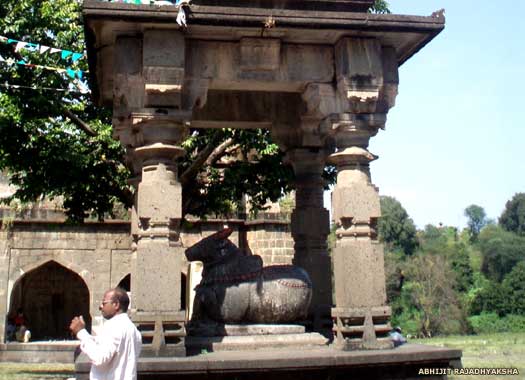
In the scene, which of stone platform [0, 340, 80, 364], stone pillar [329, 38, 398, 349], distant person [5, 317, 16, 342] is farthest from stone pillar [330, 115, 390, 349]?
distant person [5, 317, 16, 342]

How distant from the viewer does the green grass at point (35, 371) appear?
14.5 m

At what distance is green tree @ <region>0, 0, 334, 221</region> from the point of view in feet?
37.9

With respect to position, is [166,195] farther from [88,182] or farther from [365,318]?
[88,182]

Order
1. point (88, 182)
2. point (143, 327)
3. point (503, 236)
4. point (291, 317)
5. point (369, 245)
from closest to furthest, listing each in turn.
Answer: point (143, 327), point (369, 245), point (291, 317), point (88, 182), point (503, 236)

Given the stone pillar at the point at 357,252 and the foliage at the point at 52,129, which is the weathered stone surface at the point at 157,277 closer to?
the stone pillar at the point at 357,252

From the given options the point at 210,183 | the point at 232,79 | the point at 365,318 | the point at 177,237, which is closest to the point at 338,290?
the point at 365,318

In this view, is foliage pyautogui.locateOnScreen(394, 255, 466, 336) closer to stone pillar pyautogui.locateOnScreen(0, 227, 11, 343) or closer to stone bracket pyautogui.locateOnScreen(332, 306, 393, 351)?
stone pillar pyautogui.locateOnScreen(0, 227, 11, 343)

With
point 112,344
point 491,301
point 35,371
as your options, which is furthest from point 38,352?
point 491,301

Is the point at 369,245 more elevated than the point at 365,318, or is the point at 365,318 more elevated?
the point at 369,245

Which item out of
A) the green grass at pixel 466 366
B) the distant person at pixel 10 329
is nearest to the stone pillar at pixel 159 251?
the green grass at pixel 466 366

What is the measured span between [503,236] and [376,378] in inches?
2538

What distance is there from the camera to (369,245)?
6156 mm

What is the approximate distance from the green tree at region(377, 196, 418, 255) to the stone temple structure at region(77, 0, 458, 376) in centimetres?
5147

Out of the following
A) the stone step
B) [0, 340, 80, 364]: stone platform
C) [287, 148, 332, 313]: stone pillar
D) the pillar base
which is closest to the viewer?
the pillar base
